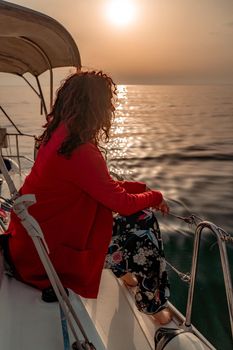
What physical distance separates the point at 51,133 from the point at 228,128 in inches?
810

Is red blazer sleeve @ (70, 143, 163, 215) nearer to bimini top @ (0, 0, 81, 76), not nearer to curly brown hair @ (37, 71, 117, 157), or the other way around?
curly brown hair @ (37, 71, 117, 157)

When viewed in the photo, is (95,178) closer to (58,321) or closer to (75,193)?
(75,193)

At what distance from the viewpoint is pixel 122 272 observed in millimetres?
2379

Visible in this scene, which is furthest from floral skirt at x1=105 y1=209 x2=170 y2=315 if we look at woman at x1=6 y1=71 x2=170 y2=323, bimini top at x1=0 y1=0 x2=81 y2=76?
bimini top at x1=0 y1=0 x2=81 y2=76

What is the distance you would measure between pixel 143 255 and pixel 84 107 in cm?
92

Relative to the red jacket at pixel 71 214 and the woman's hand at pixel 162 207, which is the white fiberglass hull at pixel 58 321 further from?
the woman's hand at pixel 162 207

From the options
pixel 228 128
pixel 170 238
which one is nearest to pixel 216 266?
pixel 170 238

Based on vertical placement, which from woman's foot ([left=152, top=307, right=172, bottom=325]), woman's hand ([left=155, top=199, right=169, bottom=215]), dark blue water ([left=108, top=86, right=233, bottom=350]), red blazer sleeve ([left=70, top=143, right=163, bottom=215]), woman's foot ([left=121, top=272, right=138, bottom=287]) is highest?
red blazer sleeve ([left=70, top=143, right=163, bottom=215])

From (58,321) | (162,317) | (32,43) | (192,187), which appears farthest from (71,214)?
(192,187)

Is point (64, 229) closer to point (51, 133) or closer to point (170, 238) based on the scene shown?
point (51, 133)

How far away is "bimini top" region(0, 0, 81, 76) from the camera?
1.98m

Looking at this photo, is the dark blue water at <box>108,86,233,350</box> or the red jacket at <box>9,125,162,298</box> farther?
the dark blue water at <box>108,86,233,350</box>

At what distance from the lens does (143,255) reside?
2.23 meters

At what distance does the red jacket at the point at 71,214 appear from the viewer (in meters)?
1.84
